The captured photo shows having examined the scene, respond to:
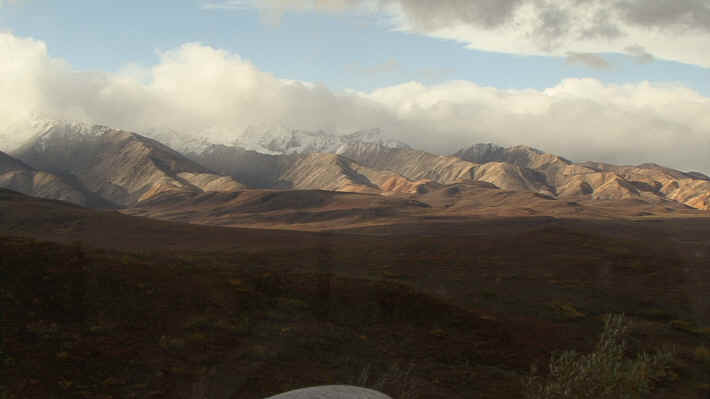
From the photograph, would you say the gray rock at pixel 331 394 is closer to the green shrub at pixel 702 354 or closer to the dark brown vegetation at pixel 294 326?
the dark brown vegetation at pixel 294 326

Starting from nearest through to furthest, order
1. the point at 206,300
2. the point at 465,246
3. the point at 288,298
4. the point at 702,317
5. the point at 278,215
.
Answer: the point at 206,300
the point at 288,298
the point at 702,317
the point at 465,246
the point at 278,215

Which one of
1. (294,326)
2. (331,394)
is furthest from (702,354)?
(331,394)

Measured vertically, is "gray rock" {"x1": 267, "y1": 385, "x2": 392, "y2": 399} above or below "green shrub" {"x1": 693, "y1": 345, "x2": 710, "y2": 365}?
above

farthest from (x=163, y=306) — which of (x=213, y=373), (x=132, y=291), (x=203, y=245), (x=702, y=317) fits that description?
(x=203, y=245)

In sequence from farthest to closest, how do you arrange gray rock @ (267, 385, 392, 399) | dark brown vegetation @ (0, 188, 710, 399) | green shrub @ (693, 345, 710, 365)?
green shrub @ (693, 345, 710, 365) → dark brown vegetation @ (0, 188, 710, 399) → gray rock @ (267, 385, 392, 399)

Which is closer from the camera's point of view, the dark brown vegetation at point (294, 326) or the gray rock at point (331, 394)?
the gray rock at point (331, 394)

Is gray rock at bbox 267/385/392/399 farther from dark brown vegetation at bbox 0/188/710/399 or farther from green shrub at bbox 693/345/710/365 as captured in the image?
green shrub at bbox 693/345/710/365

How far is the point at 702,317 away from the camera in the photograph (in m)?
31.5

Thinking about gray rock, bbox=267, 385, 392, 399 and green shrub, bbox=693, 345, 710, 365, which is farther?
green shrub, bbox=693, 345, 710, 365

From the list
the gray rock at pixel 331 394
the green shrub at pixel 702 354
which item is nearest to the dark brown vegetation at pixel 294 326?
the green shrub at pixel 702 354

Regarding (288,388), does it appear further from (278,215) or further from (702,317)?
(278,215)

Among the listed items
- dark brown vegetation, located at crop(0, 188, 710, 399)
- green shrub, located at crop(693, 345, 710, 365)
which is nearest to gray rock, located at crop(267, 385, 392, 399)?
dark brown vegetation, located at crop(0, 188, 710, 399)

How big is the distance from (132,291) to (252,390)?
981 centimetres

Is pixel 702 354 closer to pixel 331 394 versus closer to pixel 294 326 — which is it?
pixel 294 326
